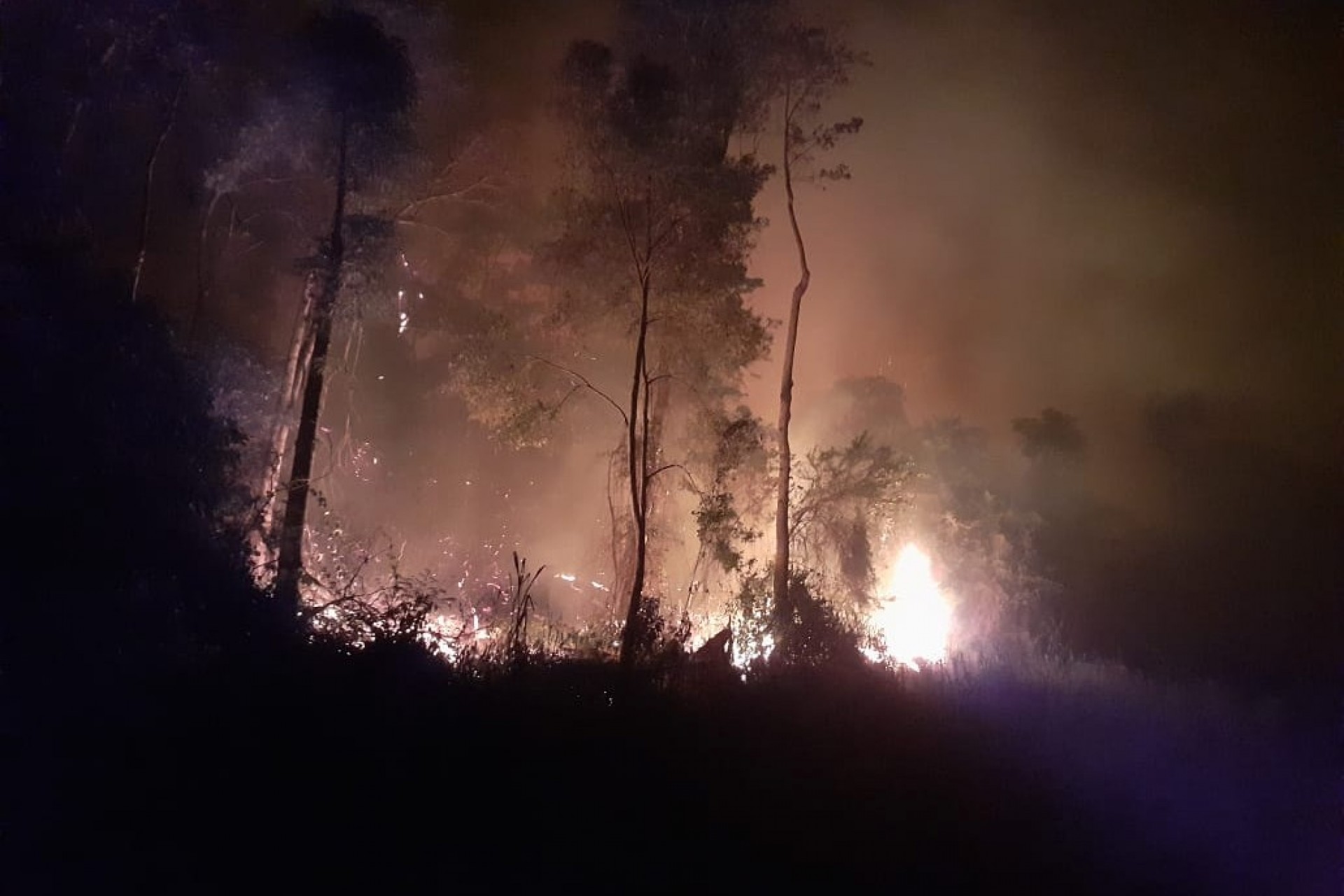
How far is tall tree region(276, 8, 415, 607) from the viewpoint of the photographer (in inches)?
484

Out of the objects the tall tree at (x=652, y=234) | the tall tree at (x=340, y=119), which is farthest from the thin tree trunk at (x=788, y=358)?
the tall tree at (x=340, y=119)

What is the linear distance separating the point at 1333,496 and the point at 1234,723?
29805 mm

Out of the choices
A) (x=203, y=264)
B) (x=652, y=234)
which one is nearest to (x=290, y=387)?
(x=203, y=264)

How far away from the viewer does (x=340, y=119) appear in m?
12.8

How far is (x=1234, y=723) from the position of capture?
31.0 feet

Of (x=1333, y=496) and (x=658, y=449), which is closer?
(x=658, y=449)

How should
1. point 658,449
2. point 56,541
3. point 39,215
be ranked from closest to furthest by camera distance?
point 56,541 → point 39,215 → point 658,449

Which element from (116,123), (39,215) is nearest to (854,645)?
(39,215)

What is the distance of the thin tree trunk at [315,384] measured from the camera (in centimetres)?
1212

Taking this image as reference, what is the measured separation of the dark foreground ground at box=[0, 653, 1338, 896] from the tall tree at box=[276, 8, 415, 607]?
688 centimetres

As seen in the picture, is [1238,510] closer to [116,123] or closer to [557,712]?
[557,712]

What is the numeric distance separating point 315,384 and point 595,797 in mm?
9716

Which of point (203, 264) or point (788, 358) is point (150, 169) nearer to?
point (203, 264)

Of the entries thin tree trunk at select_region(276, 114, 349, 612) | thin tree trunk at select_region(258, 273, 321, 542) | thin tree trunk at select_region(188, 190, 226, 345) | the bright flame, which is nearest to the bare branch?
thin tree trunk at select_region(276, 114, 349, 612)
